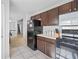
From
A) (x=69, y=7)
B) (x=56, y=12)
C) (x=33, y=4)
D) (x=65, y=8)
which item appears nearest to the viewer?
(x=69, y=7)

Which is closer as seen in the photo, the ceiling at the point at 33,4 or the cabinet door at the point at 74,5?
the cabinet door at the point at 74,5

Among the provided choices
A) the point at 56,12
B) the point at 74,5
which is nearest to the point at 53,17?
the point at 56,12

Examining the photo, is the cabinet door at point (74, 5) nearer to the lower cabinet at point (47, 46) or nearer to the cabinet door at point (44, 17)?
the lower cabinet at point (47, 46)

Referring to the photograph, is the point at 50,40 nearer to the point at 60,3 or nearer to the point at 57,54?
the point at 57,54

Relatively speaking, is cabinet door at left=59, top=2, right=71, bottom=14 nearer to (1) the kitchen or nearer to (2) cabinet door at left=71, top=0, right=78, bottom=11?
(1) the kitchen

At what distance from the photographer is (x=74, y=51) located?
7.86ft

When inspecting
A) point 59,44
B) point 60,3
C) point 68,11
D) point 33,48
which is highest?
point 60,3

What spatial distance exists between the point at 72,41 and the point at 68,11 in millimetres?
1062

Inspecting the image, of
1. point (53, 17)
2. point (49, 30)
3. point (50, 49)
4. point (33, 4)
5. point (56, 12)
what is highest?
point (33, 4)

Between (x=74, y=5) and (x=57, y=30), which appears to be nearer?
(x=74, y=5)

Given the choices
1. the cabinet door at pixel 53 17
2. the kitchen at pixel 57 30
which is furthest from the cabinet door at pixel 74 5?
the cabinet door at pixel 53 17

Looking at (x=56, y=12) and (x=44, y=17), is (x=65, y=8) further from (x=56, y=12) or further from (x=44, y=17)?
(x=44, y=17)

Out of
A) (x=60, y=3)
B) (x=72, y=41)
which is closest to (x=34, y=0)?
(x=60, y=3)

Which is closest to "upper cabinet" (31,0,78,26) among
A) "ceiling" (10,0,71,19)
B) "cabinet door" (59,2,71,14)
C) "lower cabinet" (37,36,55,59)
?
"cabinet door" (59,2,71,14)
